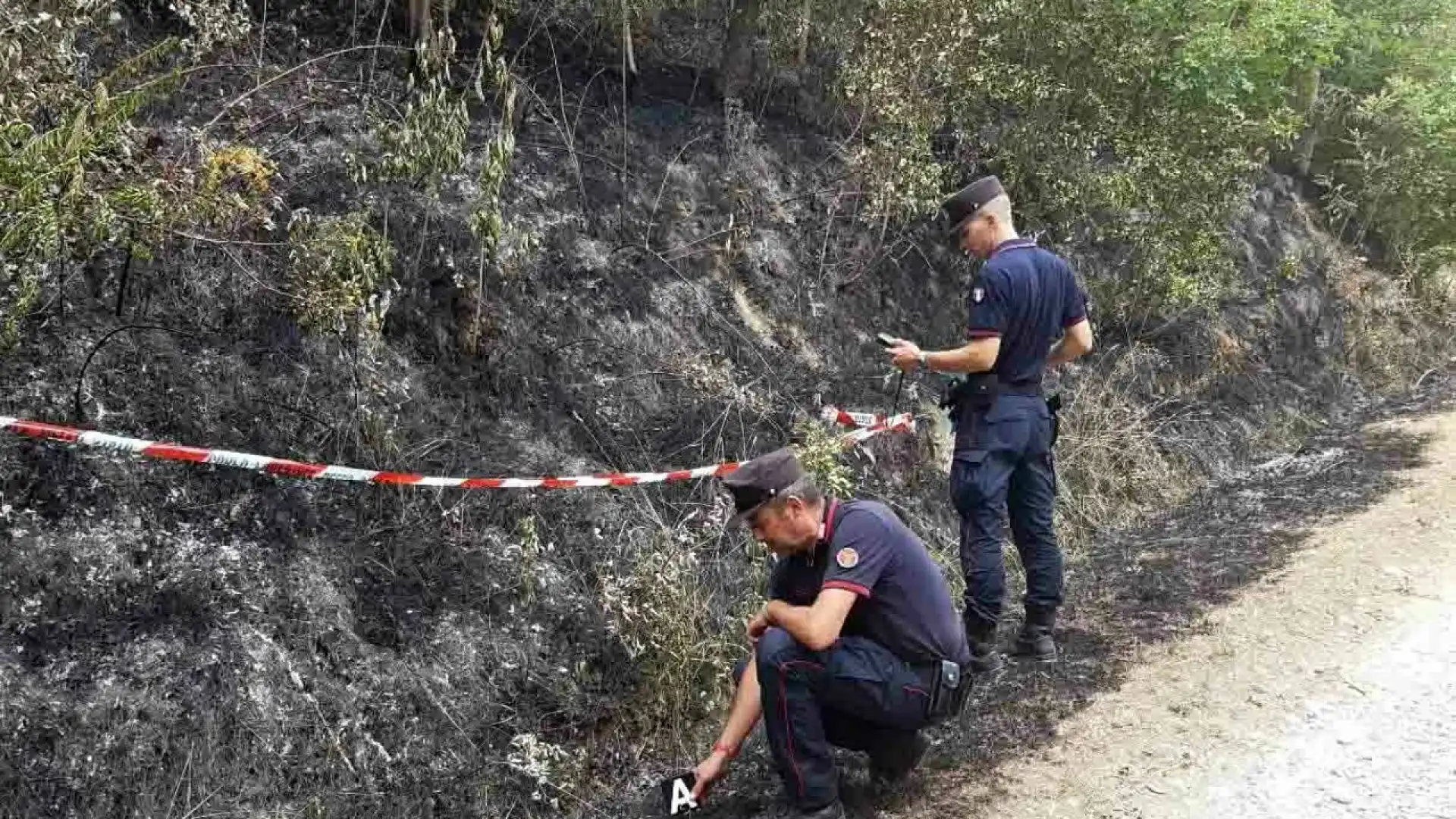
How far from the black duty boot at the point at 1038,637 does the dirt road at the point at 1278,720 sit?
36 centimetres

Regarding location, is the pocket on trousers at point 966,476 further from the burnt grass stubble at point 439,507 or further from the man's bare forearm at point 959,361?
the burnt grass stubble at point 439,507

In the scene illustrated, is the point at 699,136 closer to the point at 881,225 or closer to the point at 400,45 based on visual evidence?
the point at 881,225

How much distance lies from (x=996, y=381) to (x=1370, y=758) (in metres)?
1.83

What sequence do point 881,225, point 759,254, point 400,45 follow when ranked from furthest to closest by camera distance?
point 881,225 < point 759,254 < point 400,45

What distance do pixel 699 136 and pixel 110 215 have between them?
4.10m

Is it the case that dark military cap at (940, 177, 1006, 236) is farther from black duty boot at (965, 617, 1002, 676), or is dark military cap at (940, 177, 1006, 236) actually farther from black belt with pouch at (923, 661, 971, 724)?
black belt with pouch at (923, 661, 971, 724)

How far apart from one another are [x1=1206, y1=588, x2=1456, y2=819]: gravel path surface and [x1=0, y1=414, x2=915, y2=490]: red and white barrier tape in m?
2.09

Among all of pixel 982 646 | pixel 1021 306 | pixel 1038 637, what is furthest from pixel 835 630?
pixel 1038 637

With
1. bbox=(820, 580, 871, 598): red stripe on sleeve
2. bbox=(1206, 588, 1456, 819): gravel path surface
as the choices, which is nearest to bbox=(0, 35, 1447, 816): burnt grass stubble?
bbox=(1206, 588, 1456, 819): gravel path surface

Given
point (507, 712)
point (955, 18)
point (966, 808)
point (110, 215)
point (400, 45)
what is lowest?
point (507, 712)

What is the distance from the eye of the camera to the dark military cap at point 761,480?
128 inches

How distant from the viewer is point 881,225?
7621 millimetres

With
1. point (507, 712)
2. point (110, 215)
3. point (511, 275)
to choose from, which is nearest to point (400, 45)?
point (511, 275)

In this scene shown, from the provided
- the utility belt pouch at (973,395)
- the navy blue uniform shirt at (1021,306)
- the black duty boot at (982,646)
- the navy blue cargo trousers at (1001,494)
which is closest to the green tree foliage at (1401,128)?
the navy blue uniform shirt at (1021,306)
